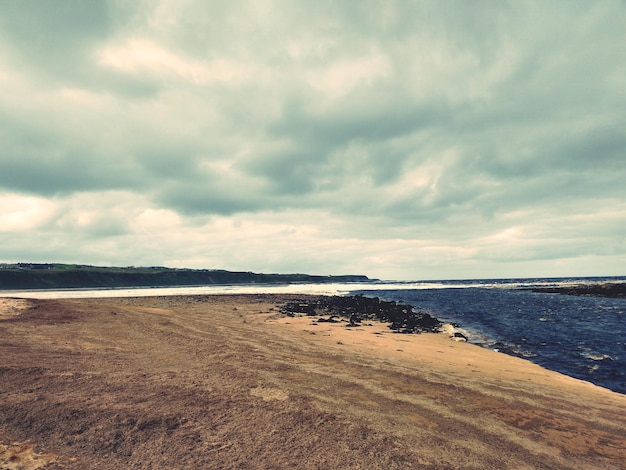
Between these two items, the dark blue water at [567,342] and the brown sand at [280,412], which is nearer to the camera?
the brown sand at [280,412]

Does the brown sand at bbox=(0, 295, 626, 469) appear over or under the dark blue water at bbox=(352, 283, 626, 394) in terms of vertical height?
over

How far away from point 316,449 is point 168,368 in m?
6.34

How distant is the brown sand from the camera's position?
6273 millimetres

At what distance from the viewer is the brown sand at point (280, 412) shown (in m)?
6.27

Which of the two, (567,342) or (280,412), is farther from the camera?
(567,342)

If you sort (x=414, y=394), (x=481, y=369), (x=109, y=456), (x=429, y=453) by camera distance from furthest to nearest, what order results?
1. (x=481, y=369)
2. (x=414, y=394)
3. (x=429, y=453)
4. (x=109, y=456)

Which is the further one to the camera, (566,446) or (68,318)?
(68,318)

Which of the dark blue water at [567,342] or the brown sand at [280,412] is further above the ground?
the brown sand at [280,412]

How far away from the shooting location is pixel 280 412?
26.0ft

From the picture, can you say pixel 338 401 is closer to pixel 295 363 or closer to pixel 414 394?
pixel 414 394

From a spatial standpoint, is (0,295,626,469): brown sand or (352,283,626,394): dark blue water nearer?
(0,295,626,469): brown sand

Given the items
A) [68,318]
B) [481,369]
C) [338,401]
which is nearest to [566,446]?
[338,401]

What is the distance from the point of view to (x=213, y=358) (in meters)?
12.7

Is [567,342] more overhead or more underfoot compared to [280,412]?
more underfoot
